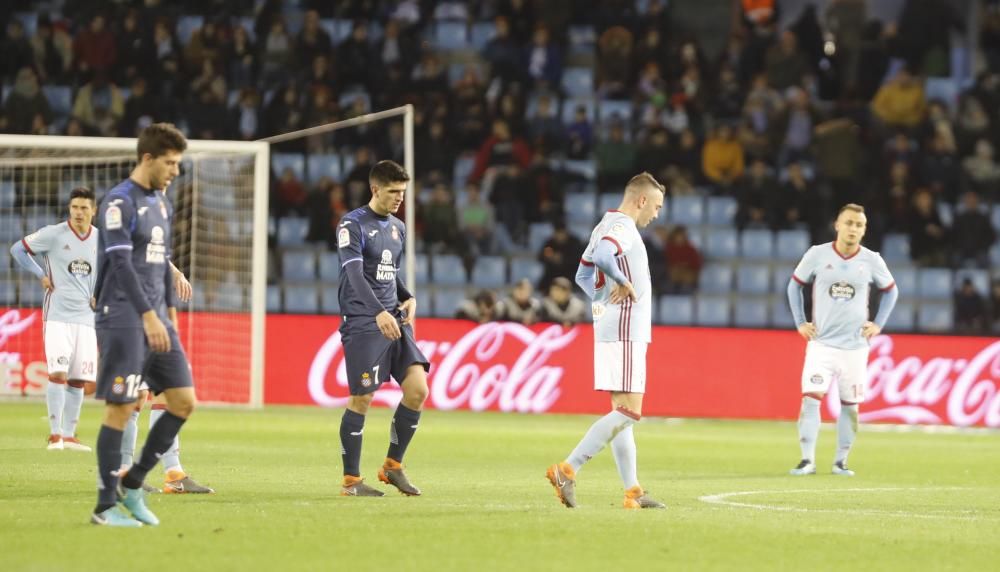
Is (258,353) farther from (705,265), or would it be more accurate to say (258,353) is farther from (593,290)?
(593,290)

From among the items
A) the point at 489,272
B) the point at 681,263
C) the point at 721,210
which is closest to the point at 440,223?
the point at 489,272

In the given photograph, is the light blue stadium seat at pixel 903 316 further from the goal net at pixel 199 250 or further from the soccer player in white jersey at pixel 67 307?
the soccer player in white jersey at pixel 67 307

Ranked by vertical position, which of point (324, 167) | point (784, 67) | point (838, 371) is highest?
point (784, 67)

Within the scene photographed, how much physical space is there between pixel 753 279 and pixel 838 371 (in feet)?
36.5

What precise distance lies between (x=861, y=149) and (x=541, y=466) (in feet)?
46.1

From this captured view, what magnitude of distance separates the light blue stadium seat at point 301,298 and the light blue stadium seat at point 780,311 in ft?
22.9

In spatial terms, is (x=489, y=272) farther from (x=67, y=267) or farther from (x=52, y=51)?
(x=67, y=267)

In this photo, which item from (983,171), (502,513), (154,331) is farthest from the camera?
(983,171)

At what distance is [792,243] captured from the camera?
25.3m

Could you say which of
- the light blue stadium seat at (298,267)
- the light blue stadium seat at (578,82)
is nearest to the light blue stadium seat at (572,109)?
the light blue stadium seat at (578,82)

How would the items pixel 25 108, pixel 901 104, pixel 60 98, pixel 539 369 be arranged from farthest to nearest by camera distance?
pixel 901 104
pixel 60 98
pixel 25 108
pixel 539 369

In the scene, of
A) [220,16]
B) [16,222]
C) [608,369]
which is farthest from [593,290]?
[220,16]

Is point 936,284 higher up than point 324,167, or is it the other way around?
point 324,167

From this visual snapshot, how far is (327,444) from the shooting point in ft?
51.3
